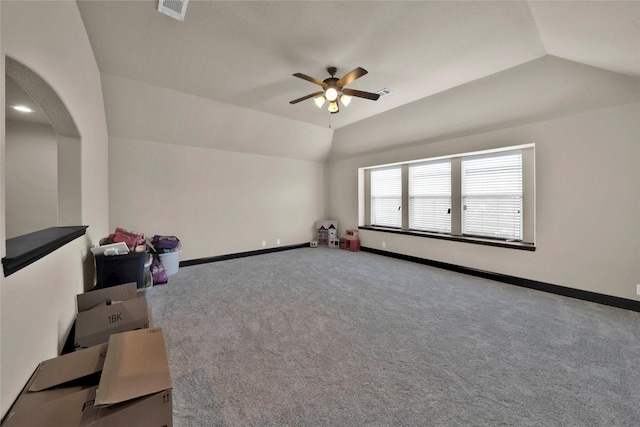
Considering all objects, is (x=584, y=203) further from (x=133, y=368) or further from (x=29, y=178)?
(x=29, y=178)

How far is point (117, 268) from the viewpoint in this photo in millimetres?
2586

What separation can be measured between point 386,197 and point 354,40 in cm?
401

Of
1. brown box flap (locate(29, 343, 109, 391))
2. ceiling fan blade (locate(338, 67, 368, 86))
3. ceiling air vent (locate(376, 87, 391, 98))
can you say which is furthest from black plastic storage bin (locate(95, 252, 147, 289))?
ceiling air vent (locate(376, 87, 391, 98))

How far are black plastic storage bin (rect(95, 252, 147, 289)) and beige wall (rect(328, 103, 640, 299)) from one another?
5002 millimetres

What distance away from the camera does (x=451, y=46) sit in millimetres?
2773

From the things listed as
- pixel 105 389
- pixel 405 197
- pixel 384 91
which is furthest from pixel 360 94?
pixel 105 389

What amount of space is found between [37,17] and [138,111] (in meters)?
2.84

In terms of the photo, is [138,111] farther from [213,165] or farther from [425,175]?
[425,175]

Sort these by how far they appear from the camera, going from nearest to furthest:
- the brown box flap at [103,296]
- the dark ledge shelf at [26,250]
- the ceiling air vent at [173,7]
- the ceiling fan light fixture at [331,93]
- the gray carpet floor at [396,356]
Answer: the dark ledge shelf at [26,250] → the gray carpet floor at [396,356] → the brown box flap at [103,296] → the ceiling air vent at [173,7] → the ceiling fan light fixture at [331,93]

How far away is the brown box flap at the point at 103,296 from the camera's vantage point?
188 cm

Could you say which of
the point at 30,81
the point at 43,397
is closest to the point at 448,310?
the point at 43,397

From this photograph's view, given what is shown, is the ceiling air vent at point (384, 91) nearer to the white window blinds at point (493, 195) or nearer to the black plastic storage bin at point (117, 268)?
the white window blinds at point (493, 195)

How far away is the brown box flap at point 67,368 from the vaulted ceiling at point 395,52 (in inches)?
109

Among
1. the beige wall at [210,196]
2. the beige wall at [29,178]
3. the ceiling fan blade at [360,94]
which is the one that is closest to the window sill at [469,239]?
the beige wall at [210,196]
